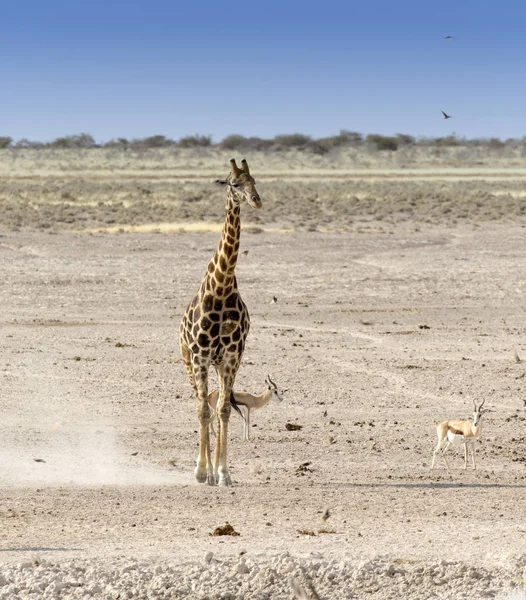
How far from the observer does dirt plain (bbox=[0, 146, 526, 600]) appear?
8203mm

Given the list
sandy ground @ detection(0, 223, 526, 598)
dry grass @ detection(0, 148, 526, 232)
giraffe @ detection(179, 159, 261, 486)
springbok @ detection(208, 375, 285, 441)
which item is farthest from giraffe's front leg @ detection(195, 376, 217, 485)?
dry grass @ detection(0, 148, 526, 232)

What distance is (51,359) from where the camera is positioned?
Result: 57.5 feet

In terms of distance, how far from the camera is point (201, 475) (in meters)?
11.0

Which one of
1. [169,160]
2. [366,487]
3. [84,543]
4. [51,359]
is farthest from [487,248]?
[169,160]

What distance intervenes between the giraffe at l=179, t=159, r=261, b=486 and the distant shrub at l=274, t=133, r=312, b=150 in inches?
4772

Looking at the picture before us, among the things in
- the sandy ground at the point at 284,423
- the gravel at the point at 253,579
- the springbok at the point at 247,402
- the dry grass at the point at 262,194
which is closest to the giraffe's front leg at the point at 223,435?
the sandy ground at the point at 284,423

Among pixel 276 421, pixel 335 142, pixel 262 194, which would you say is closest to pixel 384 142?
pixel 335 142

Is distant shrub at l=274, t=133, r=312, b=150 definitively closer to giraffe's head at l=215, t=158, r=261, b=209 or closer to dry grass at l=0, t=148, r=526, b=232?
dry grass at l=0, t=148, r=526, b=232

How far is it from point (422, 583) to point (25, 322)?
14.1m

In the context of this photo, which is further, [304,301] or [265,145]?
[265,145]

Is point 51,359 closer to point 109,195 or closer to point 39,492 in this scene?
point 39,492

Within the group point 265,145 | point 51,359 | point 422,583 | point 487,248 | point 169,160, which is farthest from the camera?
point 265,145

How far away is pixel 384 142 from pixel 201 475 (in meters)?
119

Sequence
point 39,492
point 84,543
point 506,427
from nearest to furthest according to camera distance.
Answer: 1. point 84,543
2. point 39,492
3. point 506,427
